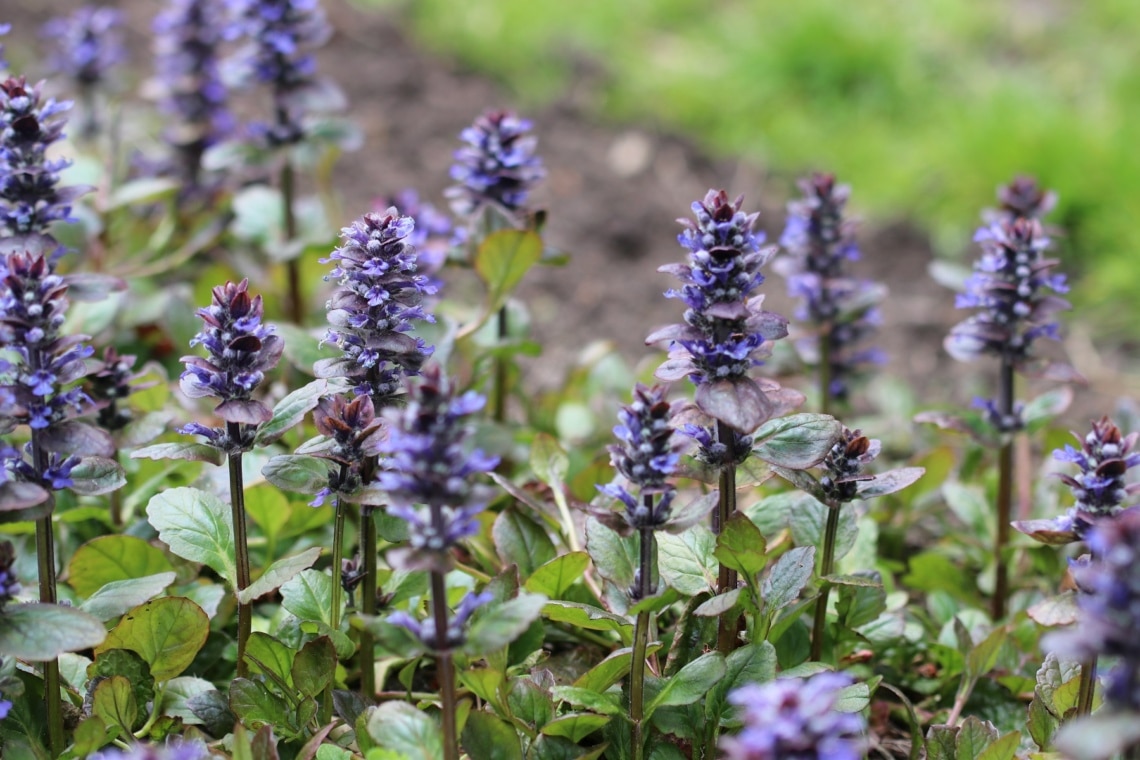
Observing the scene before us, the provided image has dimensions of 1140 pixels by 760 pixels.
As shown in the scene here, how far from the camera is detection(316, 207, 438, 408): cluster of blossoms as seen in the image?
7.18ft

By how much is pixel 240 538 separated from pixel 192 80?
2667 millimetres

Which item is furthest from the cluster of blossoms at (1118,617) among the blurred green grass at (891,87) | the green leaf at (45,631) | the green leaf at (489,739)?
the blurred green grass at (891,87)

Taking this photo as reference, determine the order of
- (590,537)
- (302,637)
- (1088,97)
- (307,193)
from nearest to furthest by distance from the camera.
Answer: (590,537) < (302,637) < (307,193) < (1088,97)

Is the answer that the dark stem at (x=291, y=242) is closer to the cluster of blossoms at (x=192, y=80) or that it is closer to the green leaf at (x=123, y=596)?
the cluster of blossoms at (x=192, y=80)

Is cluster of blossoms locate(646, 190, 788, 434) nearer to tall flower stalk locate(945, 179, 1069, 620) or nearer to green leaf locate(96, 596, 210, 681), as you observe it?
tall flower stalk locate(945, 179, 1069, 620)

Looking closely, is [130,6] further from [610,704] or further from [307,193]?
[610,704]

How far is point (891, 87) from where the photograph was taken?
707cm

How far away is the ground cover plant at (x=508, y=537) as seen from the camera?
6.60 feet

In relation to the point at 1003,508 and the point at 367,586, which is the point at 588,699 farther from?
the point at 1003,508

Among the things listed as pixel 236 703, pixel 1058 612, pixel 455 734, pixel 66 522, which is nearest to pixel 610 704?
pixel 455 734

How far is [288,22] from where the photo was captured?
3625mm

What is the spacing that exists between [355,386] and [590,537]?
548mm

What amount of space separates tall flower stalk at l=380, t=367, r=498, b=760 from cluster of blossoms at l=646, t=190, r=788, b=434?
1.56 ft

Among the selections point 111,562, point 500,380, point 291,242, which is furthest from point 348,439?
A: point 291,242
